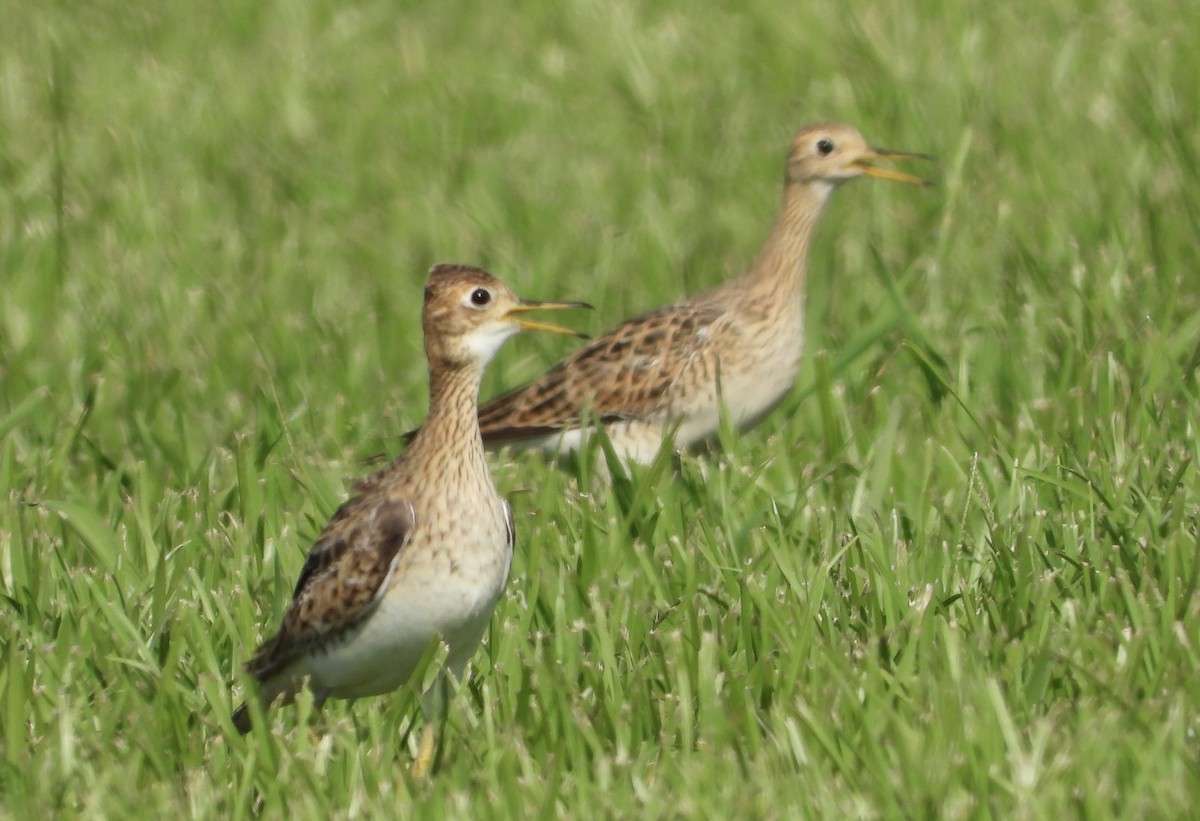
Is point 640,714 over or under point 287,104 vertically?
under

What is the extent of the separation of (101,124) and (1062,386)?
6.27 m

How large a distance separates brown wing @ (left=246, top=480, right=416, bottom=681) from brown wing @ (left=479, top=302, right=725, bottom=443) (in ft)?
7.85

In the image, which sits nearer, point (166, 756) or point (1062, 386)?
point (166, 756)

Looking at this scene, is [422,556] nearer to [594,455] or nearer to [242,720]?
[242,720]

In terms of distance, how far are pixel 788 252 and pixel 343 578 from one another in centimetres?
342

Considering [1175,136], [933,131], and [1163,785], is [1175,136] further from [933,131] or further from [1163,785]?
[1163,785]

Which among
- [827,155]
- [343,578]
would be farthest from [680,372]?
[343,578]

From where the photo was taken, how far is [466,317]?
5.68 m

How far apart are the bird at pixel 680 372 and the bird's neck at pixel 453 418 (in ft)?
6.88

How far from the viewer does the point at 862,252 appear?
385 inches

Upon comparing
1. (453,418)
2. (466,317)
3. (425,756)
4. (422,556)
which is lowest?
(425,756)

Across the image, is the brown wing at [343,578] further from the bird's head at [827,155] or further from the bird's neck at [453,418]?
the bird's head at [827,155]

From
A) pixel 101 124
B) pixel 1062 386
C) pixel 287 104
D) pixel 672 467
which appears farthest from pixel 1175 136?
pixel 101 124

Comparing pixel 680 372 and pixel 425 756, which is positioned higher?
pixel 680 372
